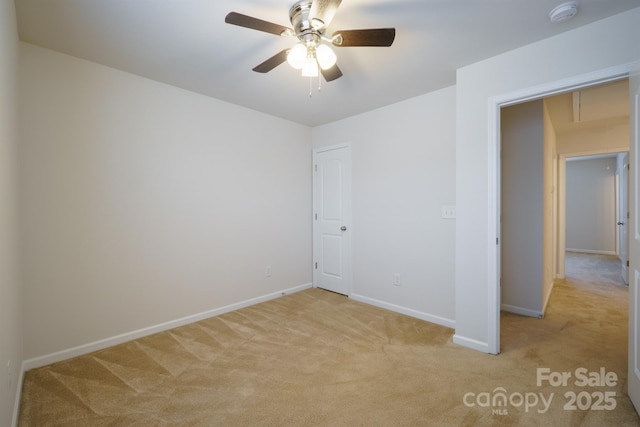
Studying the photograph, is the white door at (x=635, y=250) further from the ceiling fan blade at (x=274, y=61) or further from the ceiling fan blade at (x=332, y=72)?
the ceiling fan blade at (x=274, y=61)

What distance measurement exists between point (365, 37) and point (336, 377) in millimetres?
2220

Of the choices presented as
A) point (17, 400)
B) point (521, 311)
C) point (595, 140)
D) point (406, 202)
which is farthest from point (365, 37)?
point (595, 140)

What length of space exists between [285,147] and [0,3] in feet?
8.95

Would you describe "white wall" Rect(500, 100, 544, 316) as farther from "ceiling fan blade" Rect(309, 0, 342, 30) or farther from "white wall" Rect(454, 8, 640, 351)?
Result: "ceiling fan blade" Rect(309, 0, 342, 30)

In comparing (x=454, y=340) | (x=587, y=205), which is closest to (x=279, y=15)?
(x=454, y=340)

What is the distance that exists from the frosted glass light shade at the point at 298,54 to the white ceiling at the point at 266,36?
26 cm

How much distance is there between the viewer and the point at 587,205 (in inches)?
279

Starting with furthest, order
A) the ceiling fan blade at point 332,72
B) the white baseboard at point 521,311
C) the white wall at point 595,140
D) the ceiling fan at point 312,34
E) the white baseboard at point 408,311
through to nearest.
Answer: the white wall at point 595,140
the white baseboard at point 521,311
the white baseboard at point 408,311
the ceiling fan blade at point 332,72
the ceiling fan at point 312,34

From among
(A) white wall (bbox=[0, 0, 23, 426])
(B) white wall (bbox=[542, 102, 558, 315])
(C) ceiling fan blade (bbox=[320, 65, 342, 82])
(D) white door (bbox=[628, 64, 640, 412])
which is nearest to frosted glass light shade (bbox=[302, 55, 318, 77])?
(C) ceiling fan blade (bbox=[320, 65, 342, 82])

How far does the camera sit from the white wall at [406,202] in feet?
9.40

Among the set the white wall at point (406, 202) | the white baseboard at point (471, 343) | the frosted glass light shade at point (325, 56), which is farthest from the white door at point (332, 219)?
the frosted glass light shade at point (325, 56)

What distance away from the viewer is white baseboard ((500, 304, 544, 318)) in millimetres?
3059

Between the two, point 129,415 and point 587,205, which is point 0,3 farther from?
point 587,205

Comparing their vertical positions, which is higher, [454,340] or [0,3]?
[0,3]
